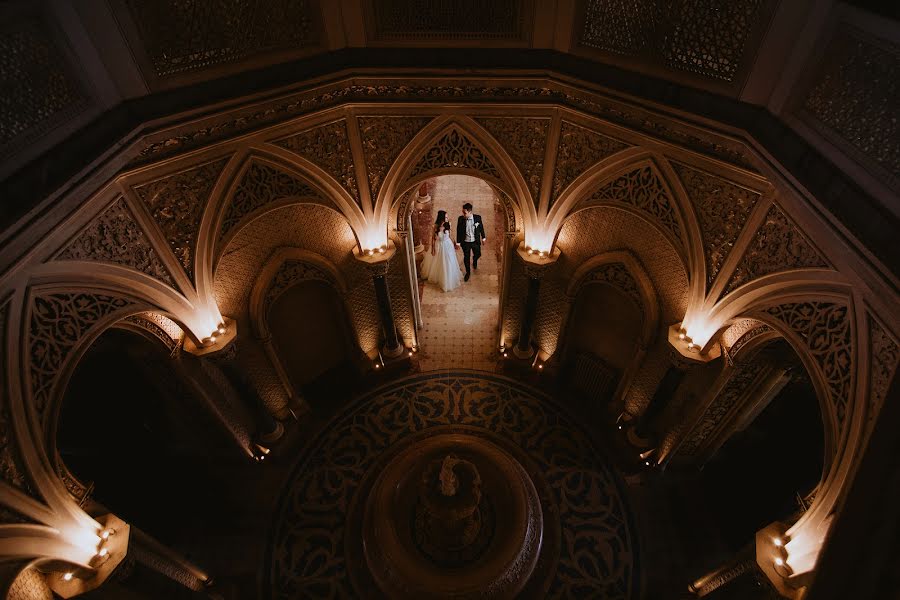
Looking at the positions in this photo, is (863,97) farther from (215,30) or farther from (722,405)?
(215,30)

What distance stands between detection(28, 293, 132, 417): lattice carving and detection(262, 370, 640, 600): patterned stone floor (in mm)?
2893

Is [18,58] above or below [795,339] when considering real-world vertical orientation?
above

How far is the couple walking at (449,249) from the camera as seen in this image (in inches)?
301

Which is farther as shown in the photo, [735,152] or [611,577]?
[611,577]

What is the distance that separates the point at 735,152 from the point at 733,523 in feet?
12.8

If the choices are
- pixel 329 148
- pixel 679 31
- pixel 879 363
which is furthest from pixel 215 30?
pixel 879 363

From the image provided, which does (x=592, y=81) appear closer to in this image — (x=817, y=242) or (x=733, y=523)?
(x=817, y=242)

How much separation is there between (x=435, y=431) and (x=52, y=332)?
396 cm

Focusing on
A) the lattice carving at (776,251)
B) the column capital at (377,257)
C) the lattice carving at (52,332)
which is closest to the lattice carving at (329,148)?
the column capital at (377,257)

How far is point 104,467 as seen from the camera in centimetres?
545

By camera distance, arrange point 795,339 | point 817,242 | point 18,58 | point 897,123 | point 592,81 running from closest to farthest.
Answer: point 897,123 < point 18,58 < point 817,242 < point 795,339 < point 592,81

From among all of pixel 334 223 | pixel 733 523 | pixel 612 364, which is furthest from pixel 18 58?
pixel 733 523

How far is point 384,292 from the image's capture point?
571 cm

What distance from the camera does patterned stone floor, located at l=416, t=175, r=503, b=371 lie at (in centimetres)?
674
